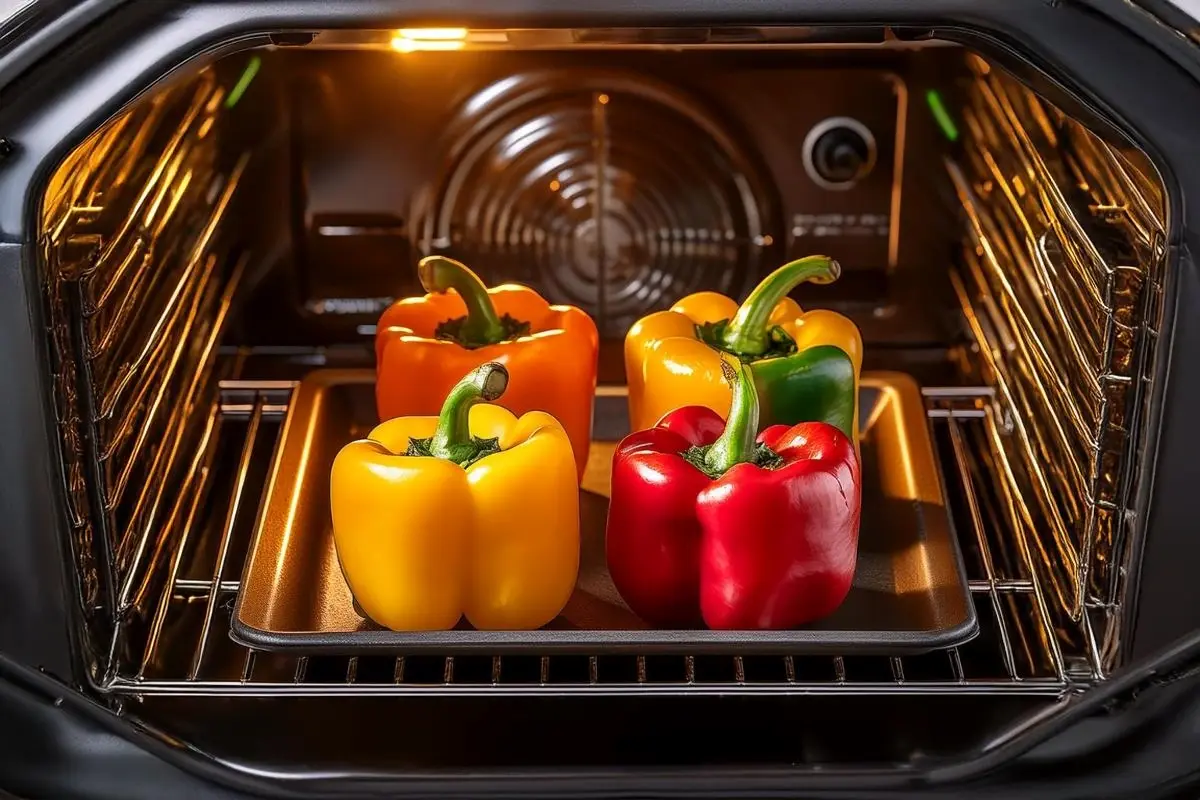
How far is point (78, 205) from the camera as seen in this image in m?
1.17

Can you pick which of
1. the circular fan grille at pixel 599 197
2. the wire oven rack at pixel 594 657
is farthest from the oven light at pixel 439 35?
the wire oven rack at pixel 594 657

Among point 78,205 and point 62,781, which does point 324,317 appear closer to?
point 78,205

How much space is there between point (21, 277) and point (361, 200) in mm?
639

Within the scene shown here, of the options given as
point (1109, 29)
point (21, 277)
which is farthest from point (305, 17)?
point (1109, 29)

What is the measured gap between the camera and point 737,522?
1174 millimetres

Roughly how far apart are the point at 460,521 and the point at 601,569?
0.62 ft

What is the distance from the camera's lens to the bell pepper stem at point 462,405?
117 cm

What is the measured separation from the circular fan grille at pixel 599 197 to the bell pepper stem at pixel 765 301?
0.23 meters

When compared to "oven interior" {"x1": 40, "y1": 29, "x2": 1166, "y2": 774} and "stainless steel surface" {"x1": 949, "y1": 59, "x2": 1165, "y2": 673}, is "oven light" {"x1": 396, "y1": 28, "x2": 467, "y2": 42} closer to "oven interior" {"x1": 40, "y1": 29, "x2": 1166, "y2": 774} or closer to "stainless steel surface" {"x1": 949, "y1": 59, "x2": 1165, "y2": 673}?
"oven interior" {"x1": 40, "y1": 29, "x2": 1166, "y2": 774}

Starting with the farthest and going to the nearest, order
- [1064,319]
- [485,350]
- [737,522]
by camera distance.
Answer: [485,350] → [1064,319] → [737,522]

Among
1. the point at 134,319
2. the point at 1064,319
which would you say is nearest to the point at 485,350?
the point at 134,319

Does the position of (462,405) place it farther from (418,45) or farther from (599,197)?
(599,197)

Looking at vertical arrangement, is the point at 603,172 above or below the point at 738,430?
above

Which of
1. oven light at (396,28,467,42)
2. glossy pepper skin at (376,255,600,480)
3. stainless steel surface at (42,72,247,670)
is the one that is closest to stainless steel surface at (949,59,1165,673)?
glossy pepper skin at (376,255,600,480)
